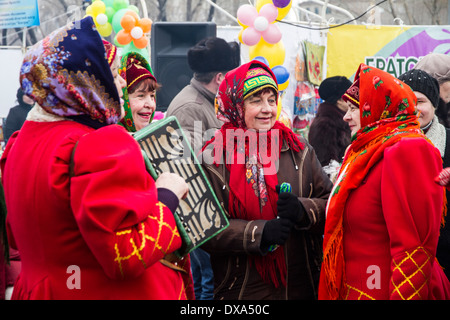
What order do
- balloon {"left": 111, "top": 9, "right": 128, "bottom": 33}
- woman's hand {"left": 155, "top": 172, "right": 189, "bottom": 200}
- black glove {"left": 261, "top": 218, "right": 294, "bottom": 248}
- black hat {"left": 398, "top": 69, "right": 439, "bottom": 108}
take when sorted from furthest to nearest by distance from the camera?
1. balloon {"left": 111, "top": 9, "right": 128, "bottom": 33}
2. black hat {"left": 398, "top": 69, "right": 439, "bottom": 108}
3. black glove {"left": 261, "top": 218, "right": 294, "bottom": 248}
4. woman's hand {"left": 155, "top": 172, "right": 189, "bottom": 200}

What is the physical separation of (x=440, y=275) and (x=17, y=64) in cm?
1187

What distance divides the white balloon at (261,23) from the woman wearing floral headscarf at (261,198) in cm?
374

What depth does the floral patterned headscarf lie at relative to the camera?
6.19 ft

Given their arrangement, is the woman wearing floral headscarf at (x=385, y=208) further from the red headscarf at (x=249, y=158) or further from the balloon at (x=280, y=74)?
the balloon at (x=280, y=74)

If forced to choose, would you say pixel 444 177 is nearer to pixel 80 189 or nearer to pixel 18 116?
pixel 80 189

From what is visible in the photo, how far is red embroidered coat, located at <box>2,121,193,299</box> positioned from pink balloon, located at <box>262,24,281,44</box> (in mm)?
5269

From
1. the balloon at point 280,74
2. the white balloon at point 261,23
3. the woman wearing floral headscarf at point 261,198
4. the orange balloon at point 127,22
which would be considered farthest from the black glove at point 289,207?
the orange balloon at point 127,22

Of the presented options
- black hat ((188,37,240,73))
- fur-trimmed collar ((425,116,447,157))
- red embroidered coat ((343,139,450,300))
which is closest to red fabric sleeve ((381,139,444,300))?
red embroidered coat ((343,139,450,300))

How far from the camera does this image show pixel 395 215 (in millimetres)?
2461

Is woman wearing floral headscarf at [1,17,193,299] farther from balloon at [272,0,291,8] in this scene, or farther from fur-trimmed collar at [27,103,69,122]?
balloon at [272,0,291,8]

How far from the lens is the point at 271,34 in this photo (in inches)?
272

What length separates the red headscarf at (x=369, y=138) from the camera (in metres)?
2.67

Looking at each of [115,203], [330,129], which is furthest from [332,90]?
[115,203]

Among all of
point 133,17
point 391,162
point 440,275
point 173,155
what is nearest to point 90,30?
point 173,155
